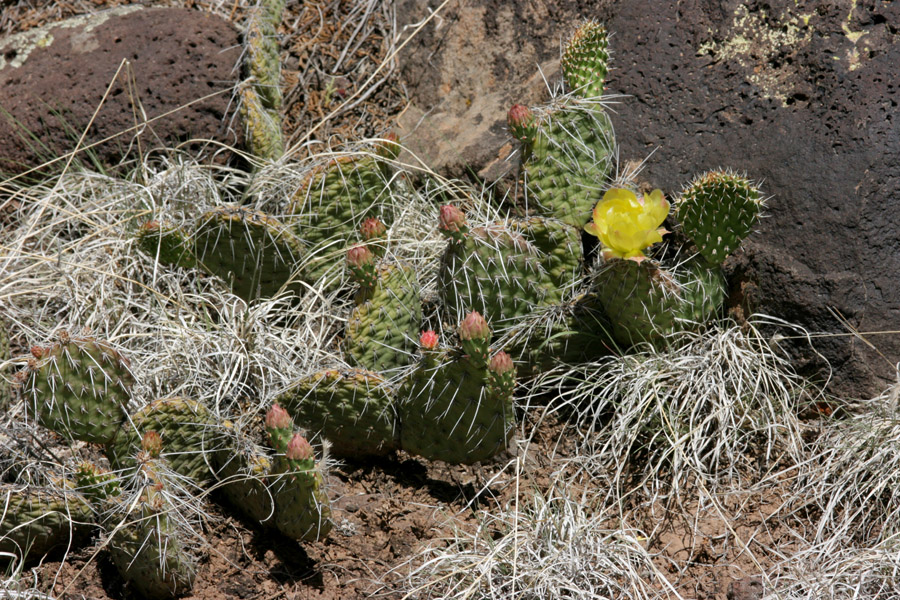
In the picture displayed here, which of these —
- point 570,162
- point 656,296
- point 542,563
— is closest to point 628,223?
point 656,296

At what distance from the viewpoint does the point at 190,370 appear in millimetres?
2635

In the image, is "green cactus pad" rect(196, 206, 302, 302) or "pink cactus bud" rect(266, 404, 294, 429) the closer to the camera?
"pink cactus bud" rect(266, 404, 294, 429)

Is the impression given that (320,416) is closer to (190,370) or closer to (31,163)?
(190,370)

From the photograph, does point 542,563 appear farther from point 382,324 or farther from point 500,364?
point 382,324

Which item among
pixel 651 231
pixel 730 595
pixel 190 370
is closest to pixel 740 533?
pixel 730 595

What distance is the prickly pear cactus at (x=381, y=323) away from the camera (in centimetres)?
251

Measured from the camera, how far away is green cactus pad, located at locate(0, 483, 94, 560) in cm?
217

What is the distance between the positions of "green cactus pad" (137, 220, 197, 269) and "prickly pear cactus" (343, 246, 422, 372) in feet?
2.16

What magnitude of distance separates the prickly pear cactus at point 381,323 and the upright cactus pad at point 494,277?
0.16 m

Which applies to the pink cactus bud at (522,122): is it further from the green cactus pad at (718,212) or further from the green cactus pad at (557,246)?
the green cactus pad at (718,212)

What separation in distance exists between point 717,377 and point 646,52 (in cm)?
122

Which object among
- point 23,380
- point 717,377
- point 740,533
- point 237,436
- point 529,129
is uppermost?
point 529,129

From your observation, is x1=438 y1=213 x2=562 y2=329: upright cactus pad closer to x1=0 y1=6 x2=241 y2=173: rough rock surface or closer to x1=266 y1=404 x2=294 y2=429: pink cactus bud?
x1=266 y1=404 x2=294 y2=429: pink cactus bud

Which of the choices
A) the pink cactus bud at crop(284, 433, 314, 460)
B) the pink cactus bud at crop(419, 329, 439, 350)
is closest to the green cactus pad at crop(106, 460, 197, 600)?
the pink cactus bud at crop(284, 433, 314, 460)
